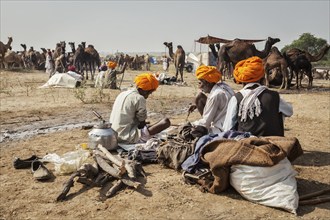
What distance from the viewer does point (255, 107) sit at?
4188 millimetres

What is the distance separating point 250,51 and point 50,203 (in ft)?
38.3

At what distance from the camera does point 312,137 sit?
679 centimetres

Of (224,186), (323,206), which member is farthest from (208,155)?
(323,206)

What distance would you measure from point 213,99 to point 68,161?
2.18 meters

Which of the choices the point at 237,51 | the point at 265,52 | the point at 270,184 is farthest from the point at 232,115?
the point at 265,52

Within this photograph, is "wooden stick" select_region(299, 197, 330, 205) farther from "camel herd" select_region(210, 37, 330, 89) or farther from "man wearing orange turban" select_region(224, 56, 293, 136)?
"camel herd" select_region(210, 37, 330, 89)

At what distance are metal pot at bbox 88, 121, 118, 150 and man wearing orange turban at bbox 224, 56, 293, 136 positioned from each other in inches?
68.9

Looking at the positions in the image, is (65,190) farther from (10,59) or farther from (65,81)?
(10,59)

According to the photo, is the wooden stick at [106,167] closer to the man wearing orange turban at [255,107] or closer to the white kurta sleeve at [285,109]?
the man wearing orange turban at [255,107]

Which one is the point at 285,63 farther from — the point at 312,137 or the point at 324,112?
the point at 312,137

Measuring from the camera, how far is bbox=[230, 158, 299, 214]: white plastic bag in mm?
3441

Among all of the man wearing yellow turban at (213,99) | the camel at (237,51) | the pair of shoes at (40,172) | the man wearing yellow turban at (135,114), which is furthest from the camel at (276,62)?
the pair of shoes at (40,172)

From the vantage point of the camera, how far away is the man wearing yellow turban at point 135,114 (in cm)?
524

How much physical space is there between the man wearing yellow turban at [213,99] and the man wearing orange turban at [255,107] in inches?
20.2
